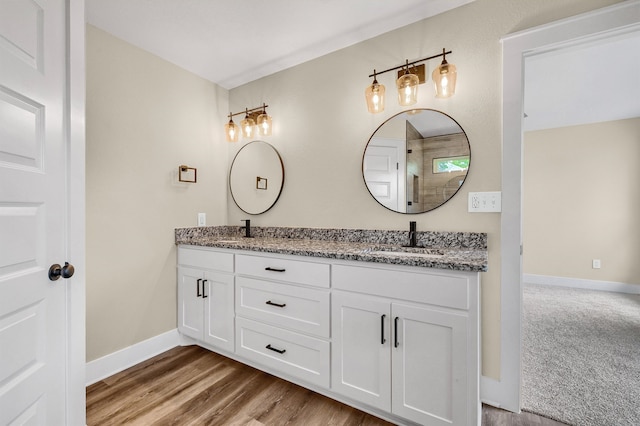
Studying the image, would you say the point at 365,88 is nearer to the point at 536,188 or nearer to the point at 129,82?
the point at 129,82

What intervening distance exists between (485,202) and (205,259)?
200cm

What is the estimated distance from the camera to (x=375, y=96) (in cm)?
200

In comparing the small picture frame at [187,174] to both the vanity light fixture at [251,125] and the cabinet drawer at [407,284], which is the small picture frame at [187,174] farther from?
the cabinet drawer at [407,284]

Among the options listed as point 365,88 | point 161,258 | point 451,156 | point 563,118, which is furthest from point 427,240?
point 563,118

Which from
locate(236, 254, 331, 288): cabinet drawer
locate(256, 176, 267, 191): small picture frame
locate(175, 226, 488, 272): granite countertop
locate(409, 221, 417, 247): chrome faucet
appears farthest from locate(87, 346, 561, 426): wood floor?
locate(256, 176, 267, 191): small picture frame

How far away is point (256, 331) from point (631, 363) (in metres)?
2.77

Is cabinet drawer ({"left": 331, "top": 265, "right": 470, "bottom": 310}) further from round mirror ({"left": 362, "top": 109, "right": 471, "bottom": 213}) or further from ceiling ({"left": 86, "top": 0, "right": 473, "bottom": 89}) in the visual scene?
ceiling ({"left": 86, "top": 0, "right": 473, "bottom": 89})

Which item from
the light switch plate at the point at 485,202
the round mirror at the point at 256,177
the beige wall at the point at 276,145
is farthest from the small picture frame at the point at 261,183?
the light switch plate at the point at 485,202

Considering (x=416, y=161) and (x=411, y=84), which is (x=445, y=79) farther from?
(x=416, y=161)

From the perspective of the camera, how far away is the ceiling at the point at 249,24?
5.96 ft

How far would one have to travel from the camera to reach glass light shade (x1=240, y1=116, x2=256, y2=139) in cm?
267

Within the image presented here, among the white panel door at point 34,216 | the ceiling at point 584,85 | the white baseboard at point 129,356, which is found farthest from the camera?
the ceiling at point 584,85

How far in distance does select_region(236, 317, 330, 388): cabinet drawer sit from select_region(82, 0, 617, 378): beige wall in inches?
34.2

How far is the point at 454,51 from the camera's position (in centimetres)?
182
